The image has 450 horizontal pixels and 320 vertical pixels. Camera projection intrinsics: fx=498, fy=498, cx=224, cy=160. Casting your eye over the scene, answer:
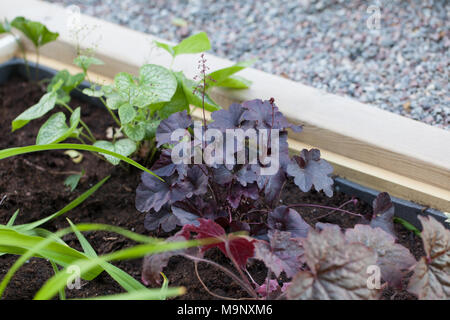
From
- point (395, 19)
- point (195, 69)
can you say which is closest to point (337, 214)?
point (195, 69)

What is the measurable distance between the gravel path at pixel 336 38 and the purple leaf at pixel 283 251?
2.64ft

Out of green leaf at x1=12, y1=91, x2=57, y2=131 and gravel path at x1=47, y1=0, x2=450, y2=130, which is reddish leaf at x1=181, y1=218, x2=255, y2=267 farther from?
gravel path at x1=47, y1=0, x2=450, y2=130

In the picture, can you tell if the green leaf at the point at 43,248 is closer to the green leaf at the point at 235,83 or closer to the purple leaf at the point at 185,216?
the purple leaf at the point at 185,216

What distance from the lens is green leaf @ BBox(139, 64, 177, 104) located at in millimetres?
1280

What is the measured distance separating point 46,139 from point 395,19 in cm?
144

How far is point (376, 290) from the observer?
87 cm

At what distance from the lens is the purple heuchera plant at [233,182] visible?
1.12 m

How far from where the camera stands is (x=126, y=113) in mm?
1287

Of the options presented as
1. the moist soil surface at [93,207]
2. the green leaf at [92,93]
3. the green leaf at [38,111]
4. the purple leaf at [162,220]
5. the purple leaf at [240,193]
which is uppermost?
the green leaf at [92,93]

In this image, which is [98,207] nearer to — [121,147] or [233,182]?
[121,147]

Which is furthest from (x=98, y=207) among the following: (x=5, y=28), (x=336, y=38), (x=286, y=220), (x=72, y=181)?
(x=336, y=38)

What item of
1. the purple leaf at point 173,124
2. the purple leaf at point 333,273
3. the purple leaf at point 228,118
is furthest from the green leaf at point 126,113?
the purple leaf at point 333,273

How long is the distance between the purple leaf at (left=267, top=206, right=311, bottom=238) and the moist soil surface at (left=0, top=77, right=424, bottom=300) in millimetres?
207
